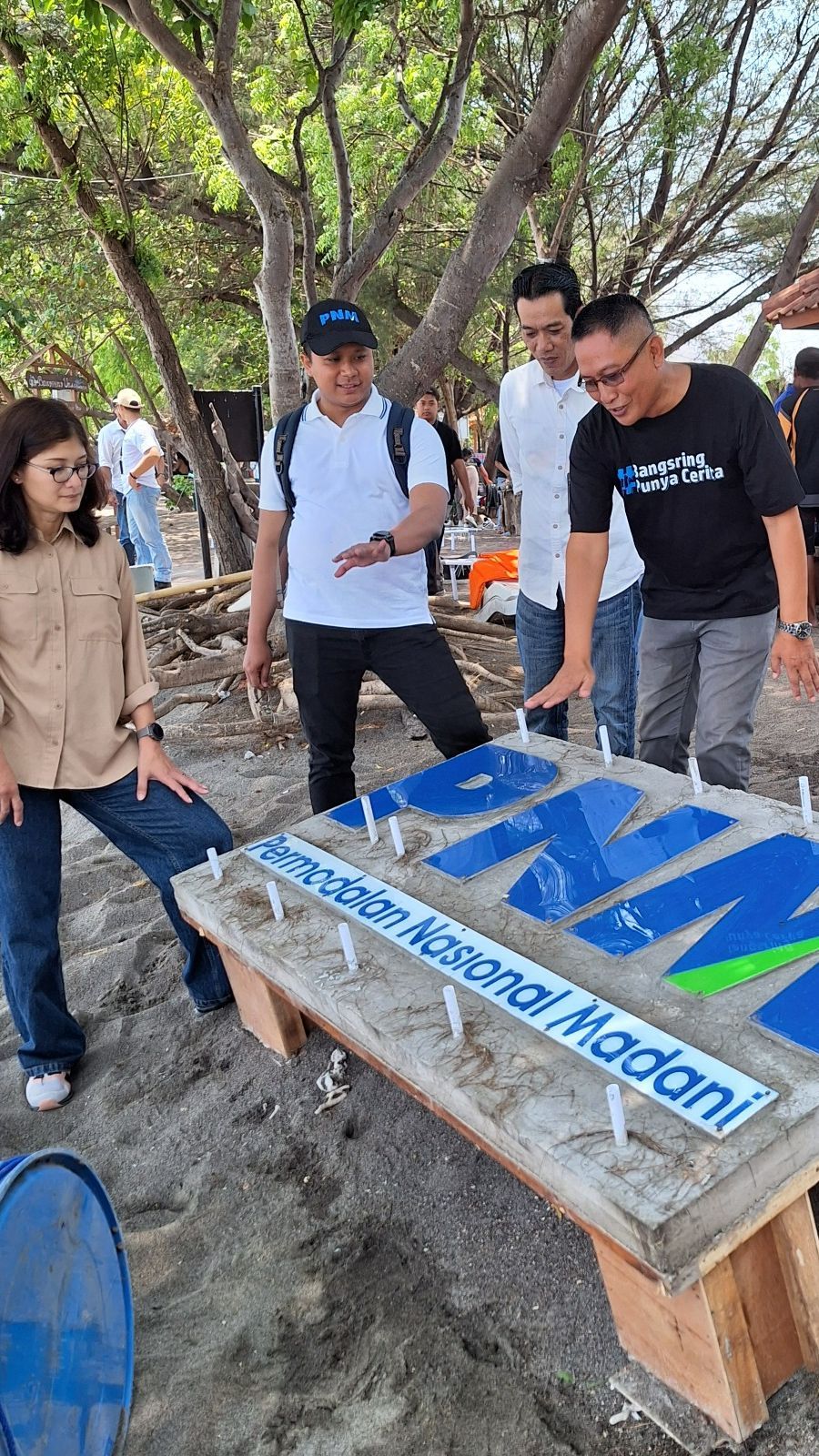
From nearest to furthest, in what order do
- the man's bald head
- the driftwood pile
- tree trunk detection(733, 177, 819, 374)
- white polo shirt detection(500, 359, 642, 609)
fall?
the man's bald head → white polo shirt detection(500, 359, 642, 609) → the driftwood pile → tree trunk detection(733, 177, 819, 374)

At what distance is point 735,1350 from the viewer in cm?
158

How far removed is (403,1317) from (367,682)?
4.58 meters

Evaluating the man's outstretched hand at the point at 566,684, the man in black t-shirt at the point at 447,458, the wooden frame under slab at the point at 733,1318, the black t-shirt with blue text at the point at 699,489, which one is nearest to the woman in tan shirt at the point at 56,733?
the man's outstretched hand at the point at 566,684

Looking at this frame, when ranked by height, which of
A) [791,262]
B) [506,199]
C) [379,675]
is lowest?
[379,675]

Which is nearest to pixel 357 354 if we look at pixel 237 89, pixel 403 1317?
pixel 403 1317

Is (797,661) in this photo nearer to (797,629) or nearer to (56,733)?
(797,629)

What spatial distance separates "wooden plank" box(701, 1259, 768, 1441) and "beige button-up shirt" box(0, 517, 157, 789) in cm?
204

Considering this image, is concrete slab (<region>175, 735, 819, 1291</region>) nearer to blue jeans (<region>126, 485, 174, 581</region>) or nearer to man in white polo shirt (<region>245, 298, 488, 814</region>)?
man in white polo shirt (<region>245, 298, 488, 814</region>)

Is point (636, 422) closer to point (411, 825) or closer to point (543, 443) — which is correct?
point (543, 443)

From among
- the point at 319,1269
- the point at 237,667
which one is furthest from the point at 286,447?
the point at 237,667

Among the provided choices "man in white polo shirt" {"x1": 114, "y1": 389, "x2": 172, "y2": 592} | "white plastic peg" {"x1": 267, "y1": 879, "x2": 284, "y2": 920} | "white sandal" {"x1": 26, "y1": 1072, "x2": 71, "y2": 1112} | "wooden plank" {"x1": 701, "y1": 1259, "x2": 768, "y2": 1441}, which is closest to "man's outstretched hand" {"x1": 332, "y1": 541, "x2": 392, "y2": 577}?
"white plastic peg" {"x1": 267, "y1": 879, "x2": 284, "y2": 920}

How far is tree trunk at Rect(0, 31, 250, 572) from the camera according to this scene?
27.1 feet

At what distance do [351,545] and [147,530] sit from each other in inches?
283

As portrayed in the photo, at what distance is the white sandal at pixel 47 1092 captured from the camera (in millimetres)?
2855
